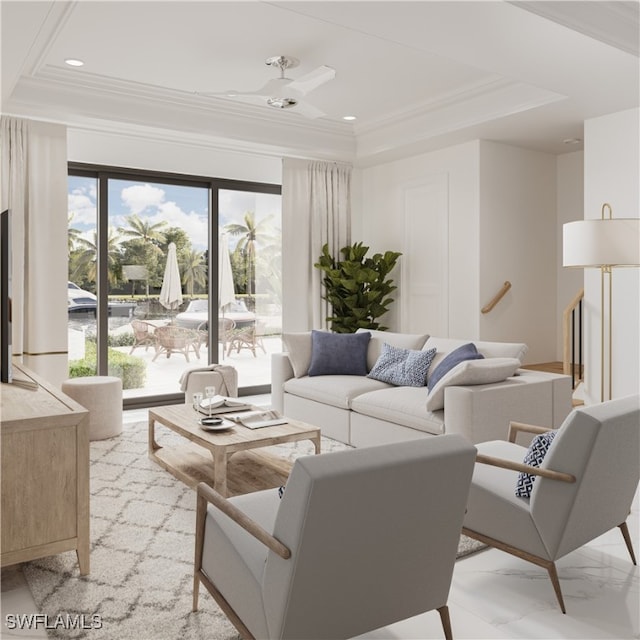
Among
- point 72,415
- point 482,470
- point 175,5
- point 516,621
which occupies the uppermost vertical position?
point 175,5

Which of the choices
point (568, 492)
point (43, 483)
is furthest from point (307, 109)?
point (568, 492)

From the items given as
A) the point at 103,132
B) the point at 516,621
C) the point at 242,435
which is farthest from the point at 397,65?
the point at 516,621

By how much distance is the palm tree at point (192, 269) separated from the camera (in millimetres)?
6402

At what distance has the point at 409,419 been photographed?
388 cm

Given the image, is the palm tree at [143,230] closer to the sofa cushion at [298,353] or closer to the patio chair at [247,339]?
the patio chair at [247,339]

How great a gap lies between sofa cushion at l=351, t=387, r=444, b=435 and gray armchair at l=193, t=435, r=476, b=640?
187cm

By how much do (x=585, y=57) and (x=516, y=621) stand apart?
10.4ft

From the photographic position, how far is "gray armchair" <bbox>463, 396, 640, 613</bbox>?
6.97 feet

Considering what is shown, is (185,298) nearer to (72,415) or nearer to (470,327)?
(470,327)

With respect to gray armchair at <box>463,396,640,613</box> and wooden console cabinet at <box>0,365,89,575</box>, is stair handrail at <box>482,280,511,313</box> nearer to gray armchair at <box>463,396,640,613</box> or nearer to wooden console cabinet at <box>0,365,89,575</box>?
gray armchair at <box>463,396,640,613</box>

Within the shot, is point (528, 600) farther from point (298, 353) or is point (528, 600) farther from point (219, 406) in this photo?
point (298, 353)

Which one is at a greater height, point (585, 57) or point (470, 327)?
point (585, 57)

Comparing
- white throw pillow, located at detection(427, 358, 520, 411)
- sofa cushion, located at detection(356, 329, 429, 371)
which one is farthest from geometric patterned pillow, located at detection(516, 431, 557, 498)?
sofa cushion, located at detection(356, 329, 429, 371)

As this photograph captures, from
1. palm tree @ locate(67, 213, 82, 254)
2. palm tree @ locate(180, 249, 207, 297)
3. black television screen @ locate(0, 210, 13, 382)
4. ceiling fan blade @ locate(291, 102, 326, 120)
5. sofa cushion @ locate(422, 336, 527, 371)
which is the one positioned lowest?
sofa cushion @ locate(422, 336, 527, 371)
